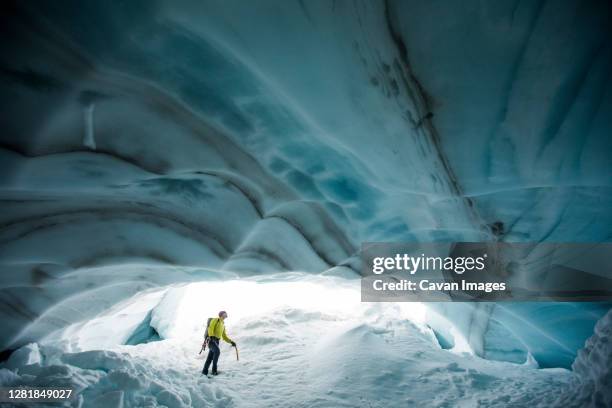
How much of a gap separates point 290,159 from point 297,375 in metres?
2.59

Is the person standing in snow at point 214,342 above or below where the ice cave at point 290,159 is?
below

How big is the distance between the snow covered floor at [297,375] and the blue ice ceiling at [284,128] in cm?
107

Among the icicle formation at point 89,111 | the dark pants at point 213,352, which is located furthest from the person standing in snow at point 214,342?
the icicle formation at point 89,111

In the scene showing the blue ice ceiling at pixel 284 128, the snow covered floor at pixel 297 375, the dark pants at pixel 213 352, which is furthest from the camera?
the dark pants at pixel 213 352

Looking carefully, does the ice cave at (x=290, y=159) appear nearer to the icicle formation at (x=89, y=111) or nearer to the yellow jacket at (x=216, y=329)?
the icicle formation at (x=89, y=111)

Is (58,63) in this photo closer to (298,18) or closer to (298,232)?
(298,18)

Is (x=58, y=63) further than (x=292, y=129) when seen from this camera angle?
No

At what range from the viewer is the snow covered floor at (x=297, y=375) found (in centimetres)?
273

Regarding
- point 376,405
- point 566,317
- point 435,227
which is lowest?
point 376,405

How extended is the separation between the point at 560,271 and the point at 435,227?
87.9 inches

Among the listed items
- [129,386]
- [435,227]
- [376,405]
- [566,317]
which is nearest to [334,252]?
[435,227]

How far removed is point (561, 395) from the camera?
110 inches

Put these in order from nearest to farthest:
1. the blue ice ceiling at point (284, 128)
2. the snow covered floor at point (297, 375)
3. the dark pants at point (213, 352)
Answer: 1. the blue ice ceiling at point (284, 128)
2. the snow covered floor at point (297, 375)
3. the dark pants at point (213, 352)

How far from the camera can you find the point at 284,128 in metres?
2.70
